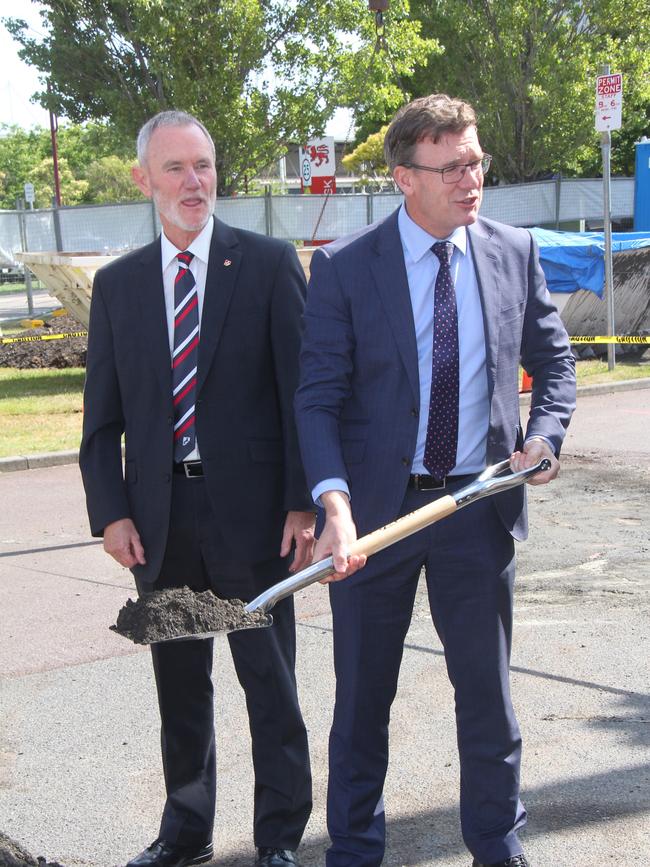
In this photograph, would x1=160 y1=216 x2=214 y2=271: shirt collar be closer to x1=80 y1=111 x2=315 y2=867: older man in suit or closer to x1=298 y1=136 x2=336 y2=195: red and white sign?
x1=80 y1=111 x2=315 y2=867: older man in suit

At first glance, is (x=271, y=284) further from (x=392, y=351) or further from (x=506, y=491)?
(x=506, y=491)

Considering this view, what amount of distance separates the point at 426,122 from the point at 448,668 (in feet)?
4.72

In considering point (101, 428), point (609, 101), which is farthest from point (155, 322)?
point (609, 101)

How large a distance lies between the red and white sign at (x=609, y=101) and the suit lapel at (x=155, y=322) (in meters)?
11.5

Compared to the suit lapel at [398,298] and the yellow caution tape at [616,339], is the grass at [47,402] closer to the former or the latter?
the yellow caution tape at [616,339]

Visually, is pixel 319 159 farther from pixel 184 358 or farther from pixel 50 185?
pixel 50 185

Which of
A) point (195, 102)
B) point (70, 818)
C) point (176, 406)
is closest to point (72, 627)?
point (70, 818)

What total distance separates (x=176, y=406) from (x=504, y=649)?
1.14 metres

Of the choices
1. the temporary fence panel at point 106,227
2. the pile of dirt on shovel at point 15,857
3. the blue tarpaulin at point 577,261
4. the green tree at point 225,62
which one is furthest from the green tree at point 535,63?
the pile of dirt on shovel at point 15,857

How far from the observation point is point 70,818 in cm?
375

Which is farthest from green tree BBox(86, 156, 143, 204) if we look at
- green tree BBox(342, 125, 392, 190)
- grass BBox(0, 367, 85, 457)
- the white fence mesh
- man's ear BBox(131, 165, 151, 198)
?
man's ear BBox(131, 165, 151, 198)

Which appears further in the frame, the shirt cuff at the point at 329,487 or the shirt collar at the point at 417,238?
the shirt collar at the point at 417,238

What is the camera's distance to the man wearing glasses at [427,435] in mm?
2928

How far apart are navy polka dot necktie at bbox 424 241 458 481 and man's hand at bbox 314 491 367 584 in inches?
11.4
